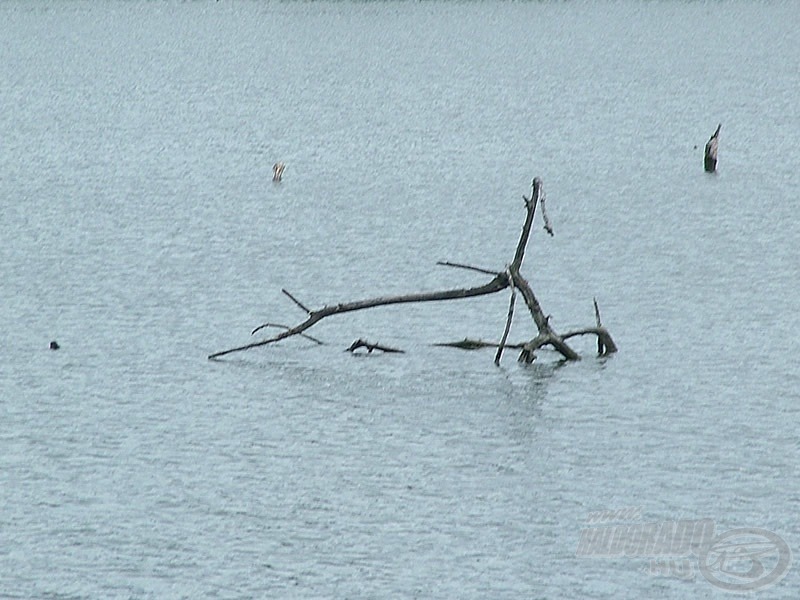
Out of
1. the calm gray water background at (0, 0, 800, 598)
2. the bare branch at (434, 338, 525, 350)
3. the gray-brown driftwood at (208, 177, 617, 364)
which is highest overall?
the gray-brown driftwood at (208, 177, 617, 364)

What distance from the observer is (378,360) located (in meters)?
31.0

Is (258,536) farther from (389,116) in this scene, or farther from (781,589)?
(389,116)

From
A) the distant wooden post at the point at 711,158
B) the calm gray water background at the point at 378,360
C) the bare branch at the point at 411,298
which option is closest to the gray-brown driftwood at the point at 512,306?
the bare branch at the point at 411,298

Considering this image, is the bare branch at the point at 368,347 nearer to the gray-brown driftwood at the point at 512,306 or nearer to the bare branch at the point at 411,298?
the gray-brown driftwood at the point at 512,306

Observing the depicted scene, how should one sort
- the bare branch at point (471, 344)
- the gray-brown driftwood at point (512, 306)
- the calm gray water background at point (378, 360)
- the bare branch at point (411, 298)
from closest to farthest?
1. the calm gray water background at point (378, 360)
2. the gray-brown driftwood at point (512, 306)
3. the bare branch at point (411, 298)
4. the bare branch at point (471, 344)

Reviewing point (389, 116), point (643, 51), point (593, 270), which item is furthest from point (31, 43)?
point (593, 270)

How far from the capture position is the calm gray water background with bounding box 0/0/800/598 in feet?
71.8

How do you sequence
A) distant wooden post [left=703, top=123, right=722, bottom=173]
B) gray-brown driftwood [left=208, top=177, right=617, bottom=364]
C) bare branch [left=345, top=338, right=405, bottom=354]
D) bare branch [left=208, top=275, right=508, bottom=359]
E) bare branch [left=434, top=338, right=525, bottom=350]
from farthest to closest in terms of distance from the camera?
1. distant wooden post [left=703, top=123, right=722, bottom=173]
2. bare branch [left=345, top=338, right=405, bottom=354]
3. bare branch [left=434, top=338, right=525, bottom=350]
4. bare branch [left=208, top=275, right=508, bottom=359]
5. gray-brown driftwood [left=208, top=177, right=617, bottom=364]

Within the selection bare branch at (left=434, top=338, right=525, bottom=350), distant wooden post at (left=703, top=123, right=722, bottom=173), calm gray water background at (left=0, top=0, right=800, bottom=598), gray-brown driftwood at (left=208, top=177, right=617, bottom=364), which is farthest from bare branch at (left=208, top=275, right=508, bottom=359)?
distant wooden post at (left=703, top=123, right=722, bottom=173)

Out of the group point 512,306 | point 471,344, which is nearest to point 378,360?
point 471,344

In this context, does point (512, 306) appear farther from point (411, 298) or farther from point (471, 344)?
point (471, 344)

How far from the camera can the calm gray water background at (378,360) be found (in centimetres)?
2189

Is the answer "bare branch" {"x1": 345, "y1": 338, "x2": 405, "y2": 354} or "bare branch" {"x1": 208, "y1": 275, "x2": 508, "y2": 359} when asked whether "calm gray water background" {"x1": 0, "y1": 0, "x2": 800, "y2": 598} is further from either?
"bare branch" {"x1": 208, "y1": 275, "x2": 508, "y2": 359}

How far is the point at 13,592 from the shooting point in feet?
66.6
